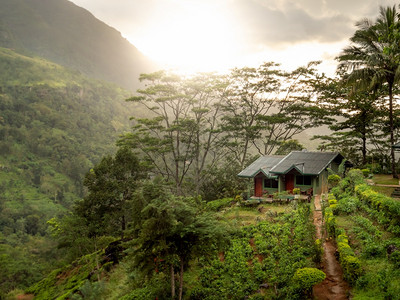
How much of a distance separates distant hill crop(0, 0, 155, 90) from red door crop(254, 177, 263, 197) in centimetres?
15094

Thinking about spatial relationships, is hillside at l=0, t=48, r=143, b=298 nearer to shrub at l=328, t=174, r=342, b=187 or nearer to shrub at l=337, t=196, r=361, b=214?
shrub at l=328, t=174, r=342, b=187

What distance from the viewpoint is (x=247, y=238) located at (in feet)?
45.0

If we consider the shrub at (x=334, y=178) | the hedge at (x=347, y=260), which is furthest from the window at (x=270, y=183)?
the hedge at (x=347, y=260)

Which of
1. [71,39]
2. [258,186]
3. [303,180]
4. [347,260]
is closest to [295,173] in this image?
[303,180]

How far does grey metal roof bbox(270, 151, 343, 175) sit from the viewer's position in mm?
22344

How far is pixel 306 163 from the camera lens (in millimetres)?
23312

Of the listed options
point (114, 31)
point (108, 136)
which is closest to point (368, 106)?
point (108, 136)

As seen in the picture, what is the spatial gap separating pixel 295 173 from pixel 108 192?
49.3 feet

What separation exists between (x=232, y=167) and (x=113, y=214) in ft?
57.2

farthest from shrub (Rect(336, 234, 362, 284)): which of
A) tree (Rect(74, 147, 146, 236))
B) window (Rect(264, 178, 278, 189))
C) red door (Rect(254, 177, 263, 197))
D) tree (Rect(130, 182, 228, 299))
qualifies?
red door (Rect(254, 177, 263, 197))

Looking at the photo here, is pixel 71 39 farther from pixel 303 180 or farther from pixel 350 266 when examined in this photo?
pixel 350 266

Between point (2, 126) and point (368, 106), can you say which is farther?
point (2, 126)

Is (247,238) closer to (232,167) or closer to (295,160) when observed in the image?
(295,160)

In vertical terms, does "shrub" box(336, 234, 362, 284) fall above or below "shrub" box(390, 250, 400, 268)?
below
